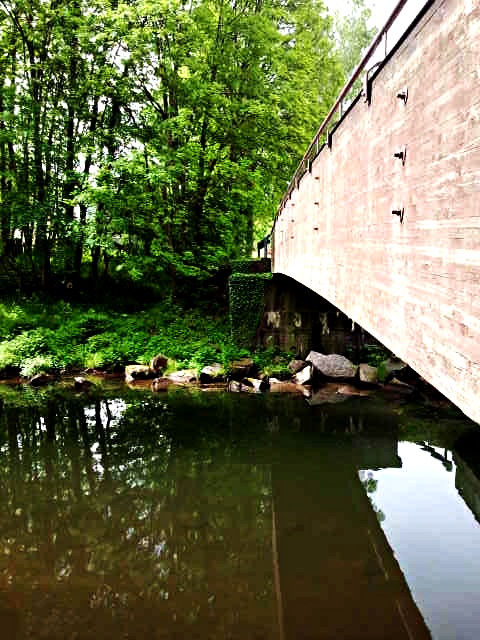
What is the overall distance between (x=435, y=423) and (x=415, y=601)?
589cm

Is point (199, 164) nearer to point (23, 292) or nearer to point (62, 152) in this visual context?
point (62, 152)

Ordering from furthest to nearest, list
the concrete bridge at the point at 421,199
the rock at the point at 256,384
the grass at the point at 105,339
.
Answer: the grass at the point at 105,339 < the rock at the point at 256,384 < the concrete bridge at the point at 421,199

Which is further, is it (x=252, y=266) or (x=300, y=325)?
(x=252, y=266)

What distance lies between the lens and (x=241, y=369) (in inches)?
535

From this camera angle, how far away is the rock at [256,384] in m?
12.8

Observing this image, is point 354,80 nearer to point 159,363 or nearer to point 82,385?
point 159,363

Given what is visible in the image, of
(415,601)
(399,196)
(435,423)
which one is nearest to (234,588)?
(415,601)

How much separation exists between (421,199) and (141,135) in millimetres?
15212

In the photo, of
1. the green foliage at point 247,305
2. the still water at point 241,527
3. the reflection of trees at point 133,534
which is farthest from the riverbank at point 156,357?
the reflection of trees at point 133,534

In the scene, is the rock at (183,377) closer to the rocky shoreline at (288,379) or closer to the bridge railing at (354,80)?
the rocky shoreline at (288,379)

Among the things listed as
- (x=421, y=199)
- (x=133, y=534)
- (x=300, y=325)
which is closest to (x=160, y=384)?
(x=300, y=325)

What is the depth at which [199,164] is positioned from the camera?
1662cm

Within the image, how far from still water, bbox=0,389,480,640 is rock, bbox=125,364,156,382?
3.26 metres

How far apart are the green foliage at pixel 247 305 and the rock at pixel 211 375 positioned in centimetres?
164
